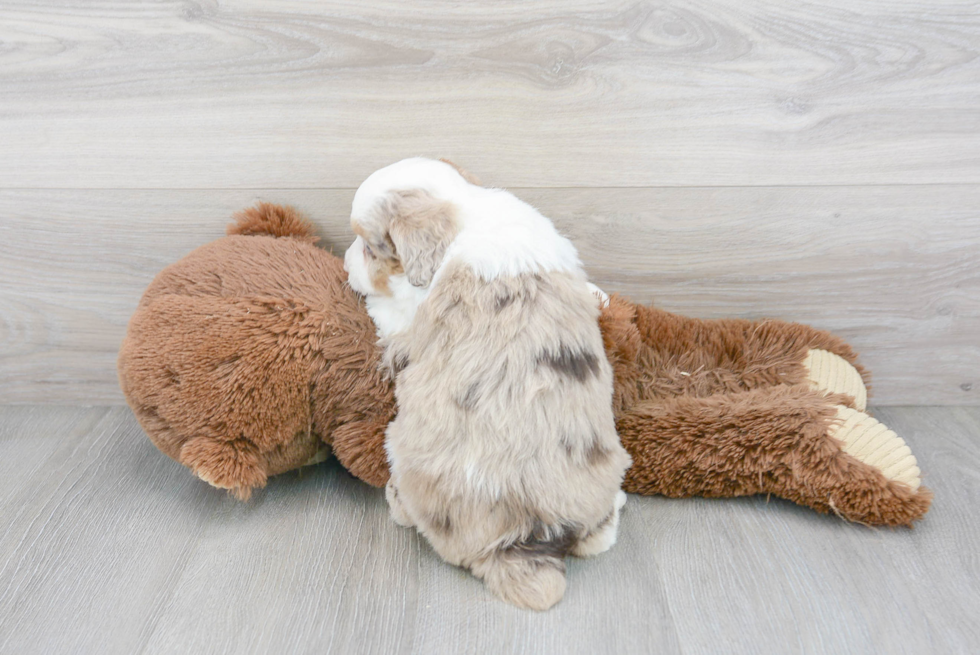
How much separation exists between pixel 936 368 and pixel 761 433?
23.3 inches

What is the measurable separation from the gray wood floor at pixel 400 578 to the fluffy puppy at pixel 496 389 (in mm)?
91

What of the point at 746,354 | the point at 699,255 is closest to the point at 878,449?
the point at 746,354

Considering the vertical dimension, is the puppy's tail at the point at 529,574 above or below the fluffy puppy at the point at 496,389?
below

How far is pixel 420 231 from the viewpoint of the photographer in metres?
1.01

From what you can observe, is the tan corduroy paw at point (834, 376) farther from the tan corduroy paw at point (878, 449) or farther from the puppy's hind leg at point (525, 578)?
the puppy's hind leg at point (525, 578)

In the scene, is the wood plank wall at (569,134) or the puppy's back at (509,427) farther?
the wood plank wall at (569,134)

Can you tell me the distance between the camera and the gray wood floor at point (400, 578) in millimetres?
972

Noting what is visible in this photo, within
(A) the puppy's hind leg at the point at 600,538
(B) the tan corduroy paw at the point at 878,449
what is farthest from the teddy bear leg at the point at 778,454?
(A) the puppy's hind leg at the point at 600,538

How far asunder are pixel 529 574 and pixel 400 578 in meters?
0.22

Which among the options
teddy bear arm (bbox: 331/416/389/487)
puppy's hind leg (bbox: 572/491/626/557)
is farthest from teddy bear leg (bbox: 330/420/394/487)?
puppy's hind leg (bbox: 572/491/626/557)

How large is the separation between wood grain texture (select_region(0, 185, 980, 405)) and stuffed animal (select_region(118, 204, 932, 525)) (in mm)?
158

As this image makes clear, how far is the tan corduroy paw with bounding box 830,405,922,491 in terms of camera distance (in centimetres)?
117

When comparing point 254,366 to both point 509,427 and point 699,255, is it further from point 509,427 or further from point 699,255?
point 699,255

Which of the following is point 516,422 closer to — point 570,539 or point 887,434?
point 570,539
